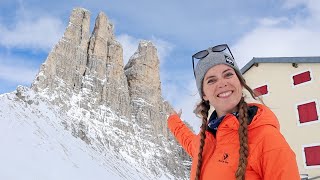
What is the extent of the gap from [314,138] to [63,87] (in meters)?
76.6

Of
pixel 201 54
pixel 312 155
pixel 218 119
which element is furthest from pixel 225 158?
pixel 312 155

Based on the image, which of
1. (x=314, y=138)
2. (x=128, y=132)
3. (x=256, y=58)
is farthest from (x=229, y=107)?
(x=128, y=132)

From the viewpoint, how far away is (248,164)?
6.41 ft

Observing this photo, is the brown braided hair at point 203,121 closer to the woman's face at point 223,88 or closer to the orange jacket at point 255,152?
the orange jacket at point 255,152

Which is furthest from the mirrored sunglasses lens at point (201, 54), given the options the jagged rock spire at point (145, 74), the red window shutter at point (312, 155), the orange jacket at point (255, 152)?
the jagged rock spire at point (145, 74)

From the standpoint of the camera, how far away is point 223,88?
2.42 meters

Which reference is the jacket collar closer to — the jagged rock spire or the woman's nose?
the woman's nose

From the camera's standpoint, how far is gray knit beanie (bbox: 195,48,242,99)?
2605 mm

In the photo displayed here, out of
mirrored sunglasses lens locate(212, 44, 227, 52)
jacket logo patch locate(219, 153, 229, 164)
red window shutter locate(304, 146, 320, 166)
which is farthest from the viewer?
red window shutter locate(304, 146, 320, 166)

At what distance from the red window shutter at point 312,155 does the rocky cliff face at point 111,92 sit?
65.1 m

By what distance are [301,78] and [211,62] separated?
13169 mm

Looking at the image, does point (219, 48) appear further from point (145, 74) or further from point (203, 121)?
point (145, 74)

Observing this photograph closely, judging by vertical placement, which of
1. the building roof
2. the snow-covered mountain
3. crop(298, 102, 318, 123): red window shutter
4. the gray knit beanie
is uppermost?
the snow-covered mountain

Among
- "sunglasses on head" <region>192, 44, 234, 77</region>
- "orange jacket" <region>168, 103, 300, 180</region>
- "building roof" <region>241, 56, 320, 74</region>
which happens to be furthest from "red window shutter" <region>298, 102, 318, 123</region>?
"orange jacket" <region>168, 103, 300, 180</region>
